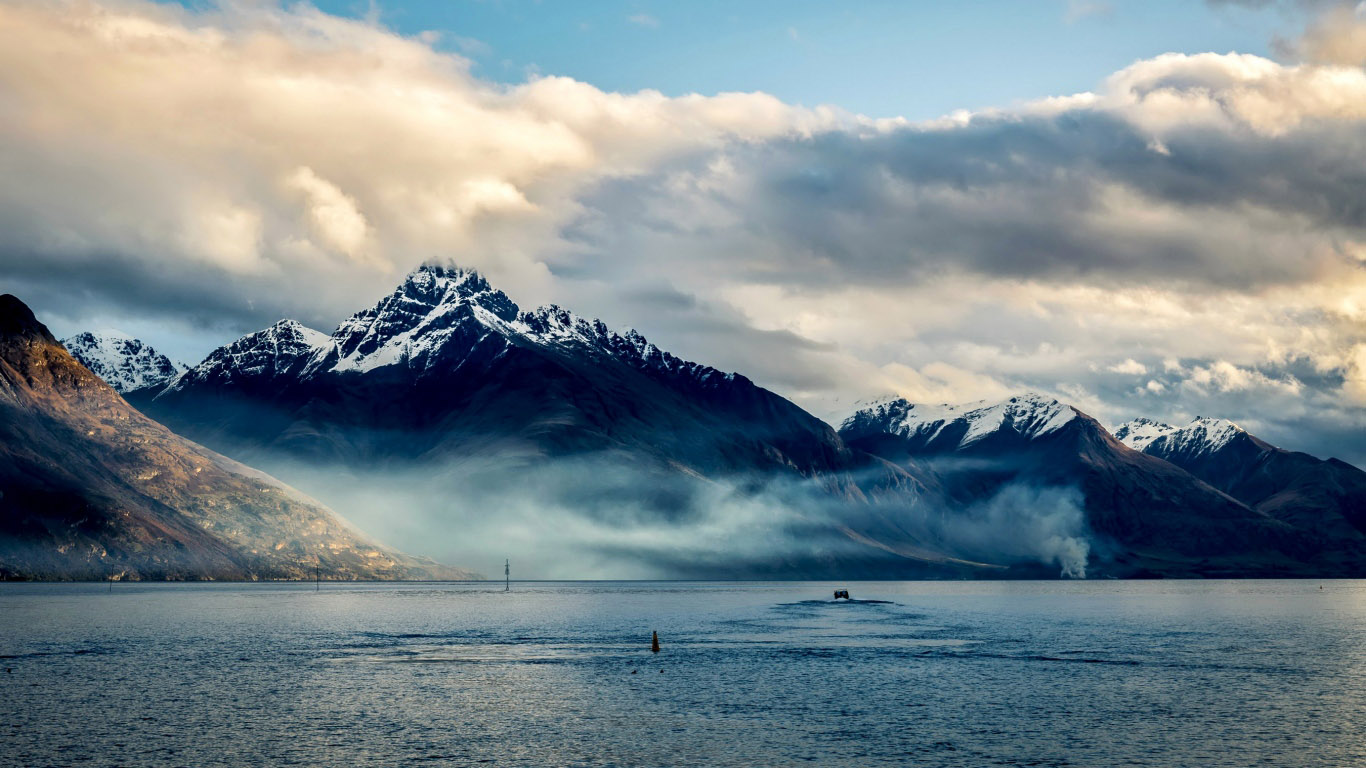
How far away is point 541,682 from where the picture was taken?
422 feet

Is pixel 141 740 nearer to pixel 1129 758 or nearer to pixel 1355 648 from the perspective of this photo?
pixel 1129 758

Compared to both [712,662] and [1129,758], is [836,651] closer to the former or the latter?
[712,662]

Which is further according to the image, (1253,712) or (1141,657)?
(1141,657)

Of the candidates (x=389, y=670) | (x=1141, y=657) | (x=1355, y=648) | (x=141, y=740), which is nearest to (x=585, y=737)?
(x=141, y=740)

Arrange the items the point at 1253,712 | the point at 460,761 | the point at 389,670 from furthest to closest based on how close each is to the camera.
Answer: the point at 389,670
the point at 1253,712
the point at 460,761

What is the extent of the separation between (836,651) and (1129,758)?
91.1 meters

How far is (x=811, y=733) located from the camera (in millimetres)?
94312

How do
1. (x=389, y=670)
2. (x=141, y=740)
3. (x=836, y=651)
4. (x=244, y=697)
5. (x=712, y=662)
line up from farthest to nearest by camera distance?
(x=836, y=651)
(x=712, y=662)
(x=389, y=670)
(x=244, y=697)
(x=141, y=740)

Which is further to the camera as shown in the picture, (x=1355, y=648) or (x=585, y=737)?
(x=1355, y=648)

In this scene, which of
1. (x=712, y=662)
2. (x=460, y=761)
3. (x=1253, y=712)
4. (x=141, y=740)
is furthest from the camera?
(x=712, y=662)

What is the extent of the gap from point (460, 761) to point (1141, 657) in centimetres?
A: 11386

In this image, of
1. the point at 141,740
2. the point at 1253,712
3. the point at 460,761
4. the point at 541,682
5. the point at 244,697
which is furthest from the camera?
the point at 541,682

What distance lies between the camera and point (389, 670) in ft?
461

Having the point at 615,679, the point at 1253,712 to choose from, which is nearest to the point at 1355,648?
the point at 1253,712
